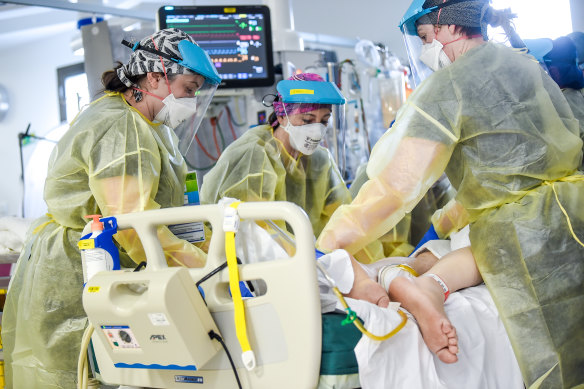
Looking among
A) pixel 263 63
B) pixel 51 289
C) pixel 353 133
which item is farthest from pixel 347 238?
pixel 353 133

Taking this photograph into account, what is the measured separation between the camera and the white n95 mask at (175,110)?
228 centimetres

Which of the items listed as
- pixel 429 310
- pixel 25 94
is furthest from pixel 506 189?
pixel 25 94

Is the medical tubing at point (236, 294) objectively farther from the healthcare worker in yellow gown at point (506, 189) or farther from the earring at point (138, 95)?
the earring at point (138, 95)

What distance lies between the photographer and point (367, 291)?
1.72m

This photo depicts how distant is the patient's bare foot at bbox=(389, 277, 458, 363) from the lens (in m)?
1.53

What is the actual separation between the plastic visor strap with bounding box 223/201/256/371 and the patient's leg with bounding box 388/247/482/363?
0.45 m

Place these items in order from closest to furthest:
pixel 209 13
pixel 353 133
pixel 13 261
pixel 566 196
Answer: pixel 566 196 < pixel 13 261 < pixel 209 13 < pixel 353 133

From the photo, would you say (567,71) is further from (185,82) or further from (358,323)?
(358,323)

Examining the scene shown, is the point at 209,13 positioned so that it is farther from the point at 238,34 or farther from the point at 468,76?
the point at 468,76

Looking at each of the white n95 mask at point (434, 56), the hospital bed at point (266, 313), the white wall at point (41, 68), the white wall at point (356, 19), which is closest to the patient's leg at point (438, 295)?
the hospital bed at point (266, 313)

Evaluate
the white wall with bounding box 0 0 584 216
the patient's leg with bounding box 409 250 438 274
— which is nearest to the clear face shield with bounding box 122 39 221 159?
the patient's leg with bounding box 409 250 438 274

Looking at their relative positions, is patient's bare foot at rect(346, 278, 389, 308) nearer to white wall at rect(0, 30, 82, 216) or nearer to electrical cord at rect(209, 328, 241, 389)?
electrical cord at rect(209, 328, 241, 389)

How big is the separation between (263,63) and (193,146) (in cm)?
67

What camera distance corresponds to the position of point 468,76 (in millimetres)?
1749
